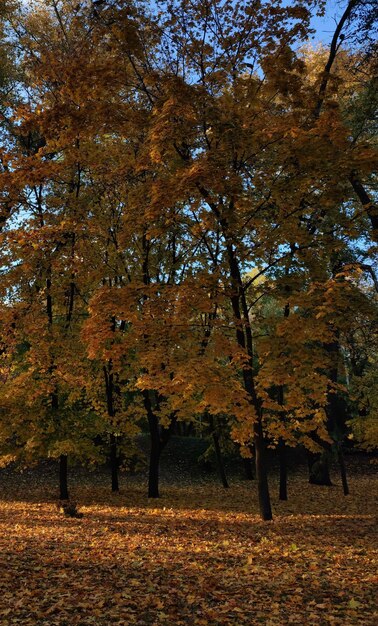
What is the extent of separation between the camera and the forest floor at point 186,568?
5.62 m

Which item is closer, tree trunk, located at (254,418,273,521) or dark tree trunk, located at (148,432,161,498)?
tree trunk, located at (254,418,273,521)

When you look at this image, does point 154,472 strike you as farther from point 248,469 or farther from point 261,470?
point 248,469

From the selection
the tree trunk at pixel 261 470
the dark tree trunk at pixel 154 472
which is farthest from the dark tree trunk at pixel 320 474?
the tree trunk at pixel 261 470

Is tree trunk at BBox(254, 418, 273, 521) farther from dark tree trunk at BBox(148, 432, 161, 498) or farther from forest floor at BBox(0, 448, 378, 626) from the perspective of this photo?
dark tree trunk at BBox(148, 432, 161, 498)

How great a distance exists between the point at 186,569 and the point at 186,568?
6cm

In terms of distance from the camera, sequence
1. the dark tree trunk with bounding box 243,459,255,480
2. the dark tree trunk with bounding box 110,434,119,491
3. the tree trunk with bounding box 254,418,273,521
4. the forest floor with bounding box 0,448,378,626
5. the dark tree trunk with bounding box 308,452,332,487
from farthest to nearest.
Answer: the dark tree trunk with bounding box 243,459,255,480 → the dark tree trunk with bounding box 308,452,332,487 → the dark tree trunk with bounding box 110,434,119,491 → the tree trunk with bounding box 254,418,273,521 → the forest floor with bounding box 0,448,378,626

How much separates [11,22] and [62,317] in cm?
1060

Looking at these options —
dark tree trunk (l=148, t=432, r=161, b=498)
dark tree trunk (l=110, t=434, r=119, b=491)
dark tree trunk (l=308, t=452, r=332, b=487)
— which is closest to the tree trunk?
dark tree trunk (l=148, t=432, r=161, b=498)

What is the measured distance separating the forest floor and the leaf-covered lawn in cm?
2

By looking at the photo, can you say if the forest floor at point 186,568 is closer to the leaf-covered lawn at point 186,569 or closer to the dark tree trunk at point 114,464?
the leaf-covered lawn at point 186,569

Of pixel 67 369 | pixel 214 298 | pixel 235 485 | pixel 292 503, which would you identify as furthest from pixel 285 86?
pixel 235 485

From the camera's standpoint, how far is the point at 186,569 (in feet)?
24.1

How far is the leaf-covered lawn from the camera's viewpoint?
18.5ft

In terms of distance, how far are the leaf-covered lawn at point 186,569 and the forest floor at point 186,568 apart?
2 centimetres
